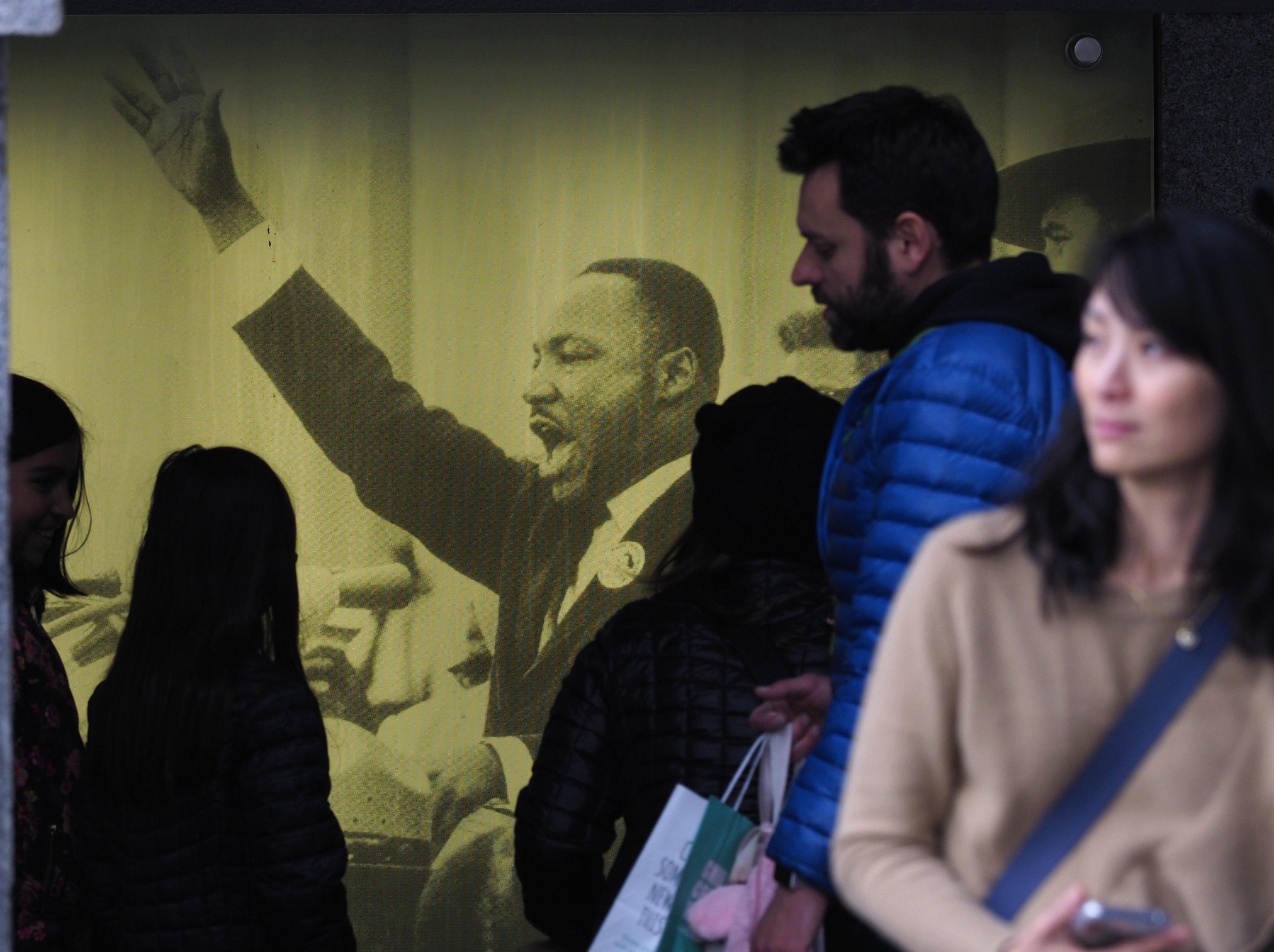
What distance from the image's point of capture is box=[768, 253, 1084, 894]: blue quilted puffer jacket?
2.28 metres

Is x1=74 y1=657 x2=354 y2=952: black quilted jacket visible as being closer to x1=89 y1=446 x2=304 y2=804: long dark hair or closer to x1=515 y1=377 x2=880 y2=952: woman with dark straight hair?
x1=89 y1=446 x2=304 y2=804: long dark hair

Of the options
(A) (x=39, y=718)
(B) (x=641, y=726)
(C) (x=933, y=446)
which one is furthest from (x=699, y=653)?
(A) (x=39, y=718)

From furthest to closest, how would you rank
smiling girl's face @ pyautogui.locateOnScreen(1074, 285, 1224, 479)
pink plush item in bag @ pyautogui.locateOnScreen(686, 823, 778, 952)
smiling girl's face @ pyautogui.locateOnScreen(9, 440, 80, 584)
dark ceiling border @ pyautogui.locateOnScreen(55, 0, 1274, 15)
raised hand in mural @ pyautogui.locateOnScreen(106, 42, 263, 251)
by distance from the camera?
raised hand in mural @ pyautogui.locateOnScreen(106, 42, 263, 251) → dark ceiling border @ pyautogui.locateOnScreen(55, 0, 1274, 15) → smiling girl's face @ pyautogui.locateOnScreen(9, 440, 80, 584) → pink plush item in bag @ pyautogui.locateOnScreen(686, 823, 778, 952) → smiling girl's face @ pyautogui.locateOnScreen(1074, 285, 1224, 479)

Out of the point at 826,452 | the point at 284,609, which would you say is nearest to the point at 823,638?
the point at 826,452

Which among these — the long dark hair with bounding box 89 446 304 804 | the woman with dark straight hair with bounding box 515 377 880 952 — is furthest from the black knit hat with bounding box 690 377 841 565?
the long dark hair with bounding box 89 446 304 804

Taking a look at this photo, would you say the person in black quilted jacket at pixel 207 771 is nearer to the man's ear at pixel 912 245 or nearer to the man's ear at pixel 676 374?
the man's ear at pixel 912 245

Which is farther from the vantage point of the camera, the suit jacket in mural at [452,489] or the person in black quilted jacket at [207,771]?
the suit jacket in mural at [452,489]

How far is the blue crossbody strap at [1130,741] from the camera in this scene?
60.9 inches

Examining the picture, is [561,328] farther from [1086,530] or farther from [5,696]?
[1086,530]

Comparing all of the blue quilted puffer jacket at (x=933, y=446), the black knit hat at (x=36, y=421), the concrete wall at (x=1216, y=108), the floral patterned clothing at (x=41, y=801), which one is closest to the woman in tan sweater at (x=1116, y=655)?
the blue quilted puffer jacket at (x=933, y=446)

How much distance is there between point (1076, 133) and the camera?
195 inches

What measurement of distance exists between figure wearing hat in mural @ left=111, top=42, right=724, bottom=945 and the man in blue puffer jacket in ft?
7.05

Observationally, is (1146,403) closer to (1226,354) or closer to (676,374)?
(1226,354)

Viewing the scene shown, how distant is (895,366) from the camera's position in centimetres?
244
